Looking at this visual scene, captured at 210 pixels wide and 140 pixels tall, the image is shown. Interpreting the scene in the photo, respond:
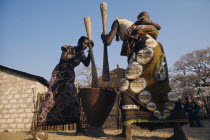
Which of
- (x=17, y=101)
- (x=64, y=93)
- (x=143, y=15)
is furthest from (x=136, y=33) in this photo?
(x=17, y=101)

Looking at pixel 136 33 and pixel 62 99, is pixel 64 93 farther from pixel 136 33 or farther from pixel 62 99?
pixel 136 33

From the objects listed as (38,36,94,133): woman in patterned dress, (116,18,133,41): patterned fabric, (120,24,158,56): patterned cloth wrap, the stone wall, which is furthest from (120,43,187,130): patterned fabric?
the stone wall

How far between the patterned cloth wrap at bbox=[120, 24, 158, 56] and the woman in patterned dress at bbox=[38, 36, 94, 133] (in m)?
1.07

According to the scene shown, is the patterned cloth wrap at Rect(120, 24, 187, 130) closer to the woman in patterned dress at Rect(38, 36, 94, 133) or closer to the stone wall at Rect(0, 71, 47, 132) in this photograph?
the woman in patterned dress at Rect(38, 36, 94, 133)

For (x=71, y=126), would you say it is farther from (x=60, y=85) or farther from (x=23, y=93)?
(x=60, y=85)

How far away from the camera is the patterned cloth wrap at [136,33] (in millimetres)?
2354

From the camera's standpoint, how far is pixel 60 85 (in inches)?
129

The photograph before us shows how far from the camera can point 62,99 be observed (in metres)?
3.21

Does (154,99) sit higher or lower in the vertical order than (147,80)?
lower

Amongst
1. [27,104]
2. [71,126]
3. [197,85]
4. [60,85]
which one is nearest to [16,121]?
[27,104]

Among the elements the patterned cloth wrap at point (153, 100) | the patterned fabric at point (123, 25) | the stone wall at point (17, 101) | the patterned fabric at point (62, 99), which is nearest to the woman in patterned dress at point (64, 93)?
the patterned fabric at point (62, 99)

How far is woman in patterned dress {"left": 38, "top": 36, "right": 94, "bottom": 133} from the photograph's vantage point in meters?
3.07

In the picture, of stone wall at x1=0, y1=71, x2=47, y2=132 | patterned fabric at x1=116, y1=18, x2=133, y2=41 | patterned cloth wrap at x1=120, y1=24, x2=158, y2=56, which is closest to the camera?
patterned cloth wrap at x1=120, y1=24, x2=158, y2=56

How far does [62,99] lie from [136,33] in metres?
1.82
